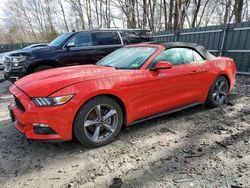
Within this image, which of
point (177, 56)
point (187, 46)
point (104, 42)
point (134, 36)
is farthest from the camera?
point (134, 36)

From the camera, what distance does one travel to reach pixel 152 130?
3791 mm

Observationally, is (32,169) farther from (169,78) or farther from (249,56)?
(249,56)

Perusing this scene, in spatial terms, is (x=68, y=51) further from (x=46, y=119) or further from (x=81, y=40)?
(x=46, y=119)

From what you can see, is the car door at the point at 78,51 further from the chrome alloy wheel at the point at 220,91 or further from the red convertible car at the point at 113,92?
the chrome alloy wheel at the point at 220,91

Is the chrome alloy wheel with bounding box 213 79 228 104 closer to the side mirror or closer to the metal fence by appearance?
the side mirror

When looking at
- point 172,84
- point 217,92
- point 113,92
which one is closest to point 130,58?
point 172,84

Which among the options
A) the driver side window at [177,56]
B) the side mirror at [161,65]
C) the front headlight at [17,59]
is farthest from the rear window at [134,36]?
the side mirror at [161,65]

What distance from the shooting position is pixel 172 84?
12.8 feet

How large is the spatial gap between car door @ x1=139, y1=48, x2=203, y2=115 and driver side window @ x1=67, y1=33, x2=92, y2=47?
3974mm

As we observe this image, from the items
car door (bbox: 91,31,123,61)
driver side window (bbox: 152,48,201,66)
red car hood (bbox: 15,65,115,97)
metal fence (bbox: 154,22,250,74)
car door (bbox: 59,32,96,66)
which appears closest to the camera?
red car hood (bbox: 15,65,115,97)

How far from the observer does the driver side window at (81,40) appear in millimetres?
7051

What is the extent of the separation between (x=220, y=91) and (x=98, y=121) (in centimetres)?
301

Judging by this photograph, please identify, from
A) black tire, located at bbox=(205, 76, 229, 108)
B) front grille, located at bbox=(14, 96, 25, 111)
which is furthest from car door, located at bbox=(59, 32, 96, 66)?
black tire, located at bbox=(205, 76, 229, 108)

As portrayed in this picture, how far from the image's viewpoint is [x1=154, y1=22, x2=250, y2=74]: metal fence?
7.97m
